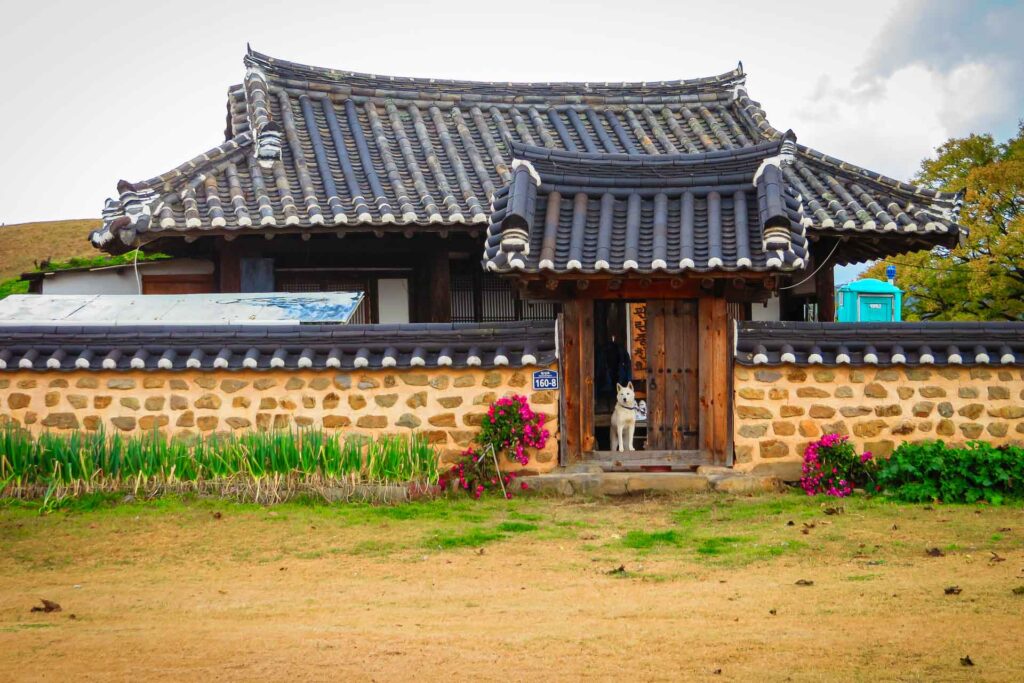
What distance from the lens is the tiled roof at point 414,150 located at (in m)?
13.0

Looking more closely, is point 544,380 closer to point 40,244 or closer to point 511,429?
point 511,429

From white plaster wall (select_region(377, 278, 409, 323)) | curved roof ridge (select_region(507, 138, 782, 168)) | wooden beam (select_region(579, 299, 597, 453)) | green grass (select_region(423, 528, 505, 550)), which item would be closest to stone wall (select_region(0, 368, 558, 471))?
wooden beam (select_region(579, 299, 597, 453))

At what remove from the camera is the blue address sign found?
11188 mm

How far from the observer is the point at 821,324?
11.5m

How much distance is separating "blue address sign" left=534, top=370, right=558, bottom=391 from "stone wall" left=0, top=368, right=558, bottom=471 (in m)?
0.09

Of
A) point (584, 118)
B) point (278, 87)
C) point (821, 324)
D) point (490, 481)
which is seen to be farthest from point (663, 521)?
point (278, 87)

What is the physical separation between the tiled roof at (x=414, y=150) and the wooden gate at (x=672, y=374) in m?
2.57

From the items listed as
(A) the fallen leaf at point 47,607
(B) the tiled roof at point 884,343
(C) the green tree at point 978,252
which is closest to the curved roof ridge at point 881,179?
(B) the tiled roof at point 884,343

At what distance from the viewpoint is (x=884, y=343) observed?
11.4m

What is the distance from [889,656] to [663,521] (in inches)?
163

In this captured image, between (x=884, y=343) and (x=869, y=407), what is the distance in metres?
0.72

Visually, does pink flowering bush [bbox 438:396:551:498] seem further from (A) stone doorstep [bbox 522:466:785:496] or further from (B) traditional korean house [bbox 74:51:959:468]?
(B) traditional korean house [bbox 74:51:959:468]

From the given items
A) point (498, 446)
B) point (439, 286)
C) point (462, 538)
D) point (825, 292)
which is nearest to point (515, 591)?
point (462, 538)

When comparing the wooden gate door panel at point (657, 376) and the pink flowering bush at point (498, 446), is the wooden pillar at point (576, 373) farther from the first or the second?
the wooden gate door panel at point (657, 376)
